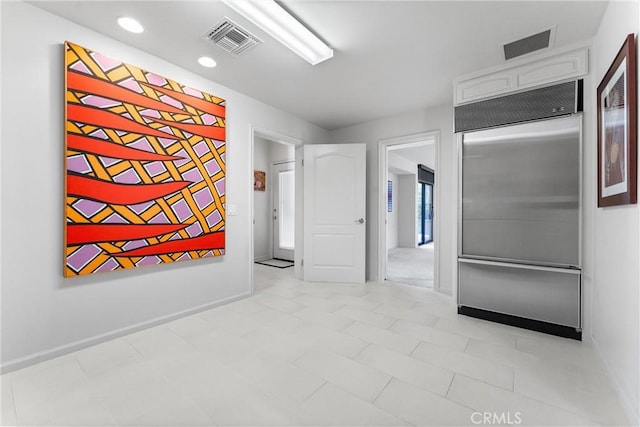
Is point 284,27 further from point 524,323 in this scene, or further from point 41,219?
point 524,323

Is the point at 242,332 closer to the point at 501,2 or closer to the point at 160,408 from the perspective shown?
the point at 160,408

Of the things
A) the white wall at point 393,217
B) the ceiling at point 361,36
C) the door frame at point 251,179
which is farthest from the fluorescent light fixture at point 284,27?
the white wall at point 393,217

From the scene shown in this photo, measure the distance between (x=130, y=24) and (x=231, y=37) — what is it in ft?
2.55

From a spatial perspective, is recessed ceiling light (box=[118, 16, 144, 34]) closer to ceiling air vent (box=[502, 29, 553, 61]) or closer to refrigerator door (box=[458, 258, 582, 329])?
ceiling air vent (box=[502, 29, 553, 61])

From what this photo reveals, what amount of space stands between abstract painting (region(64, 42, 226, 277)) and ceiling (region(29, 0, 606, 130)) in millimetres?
334

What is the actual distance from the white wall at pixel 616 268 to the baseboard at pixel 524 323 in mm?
180

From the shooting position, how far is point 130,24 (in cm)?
Result: 216

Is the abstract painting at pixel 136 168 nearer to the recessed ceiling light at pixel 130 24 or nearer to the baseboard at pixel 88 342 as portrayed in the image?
the recessed ceiling light at pixel 130 24

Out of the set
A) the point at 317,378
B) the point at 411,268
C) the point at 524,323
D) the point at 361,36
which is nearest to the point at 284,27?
the point at 361,36

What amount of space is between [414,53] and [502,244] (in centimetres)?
204

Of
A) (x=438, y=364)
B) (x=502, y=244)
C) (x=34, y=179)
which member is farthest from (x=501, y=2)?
(x=34, y=179)

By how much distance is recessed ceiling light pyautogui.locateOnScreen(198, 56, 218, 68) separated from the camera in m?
2.64

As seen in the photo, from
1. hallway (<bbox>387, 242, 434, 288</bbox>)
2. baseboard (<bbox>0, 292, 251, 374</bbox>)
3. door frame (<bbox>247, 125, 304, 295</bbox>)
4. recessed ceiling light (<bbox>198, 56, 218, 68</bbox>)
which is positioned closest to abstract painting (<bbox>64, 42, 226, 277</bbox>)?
recessed ceiling light (<bbox>198, 56, 218, 68</bbox>)

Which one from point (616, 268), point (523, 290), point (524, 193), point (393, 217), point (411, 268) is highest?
point (524, 193)
